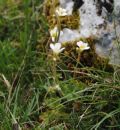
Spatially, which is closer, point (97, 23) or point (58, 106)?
point (58, 106)

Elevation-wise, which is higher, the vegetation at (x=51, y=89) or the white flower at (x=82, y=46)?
the white flower at (x=82, y=46)

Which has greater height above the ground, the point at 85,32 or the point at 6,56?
the point at 85,32

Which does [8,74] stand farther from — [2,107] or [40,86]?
[2,107]

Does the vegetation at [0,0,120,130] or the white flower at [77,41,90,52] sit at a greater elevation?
the white flower at [77,41,90,52]

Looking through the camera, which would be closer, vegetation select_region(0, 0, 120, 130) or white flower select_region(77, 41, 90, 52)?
vegetation select_region(0, 0, 120, 130)

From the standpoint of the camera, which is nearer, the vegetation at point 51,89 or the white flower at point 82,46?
the vegetation at point 51,89

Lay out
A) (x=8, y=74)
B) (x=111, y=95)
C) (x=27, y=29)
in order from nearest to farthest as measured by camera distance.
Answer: (x=111, y=95), (x=8, y=74), (x=27, y=29)

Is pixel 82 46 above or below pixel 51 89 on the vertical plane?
above

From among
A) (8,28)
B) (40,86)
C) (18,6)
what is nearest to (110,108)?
(40,86)
